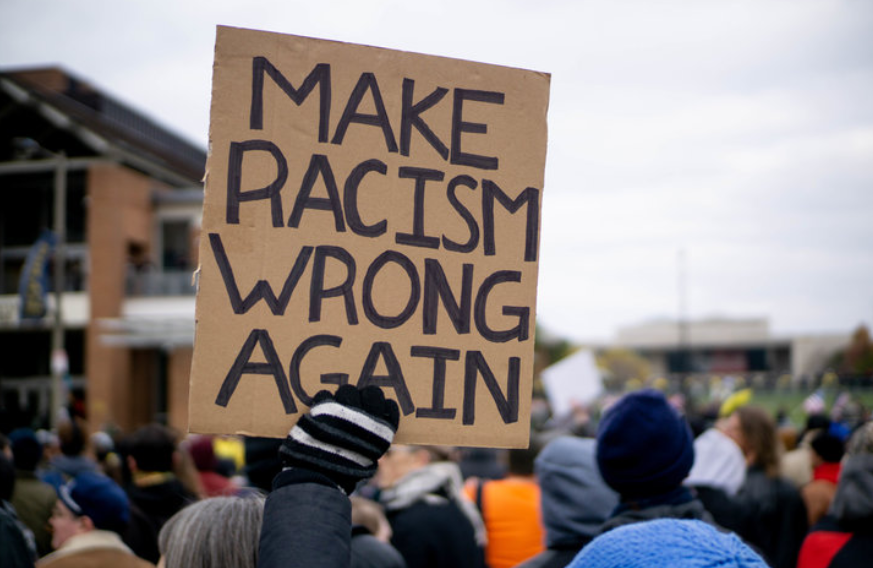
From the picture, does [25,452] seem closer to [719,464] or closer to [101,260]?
[719,464]

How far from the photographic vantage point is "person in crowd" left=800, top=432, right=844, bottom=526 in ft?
15.8

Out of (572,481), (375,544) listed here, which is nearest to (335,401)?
(375,544)

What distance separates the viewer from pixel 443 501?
400 cm

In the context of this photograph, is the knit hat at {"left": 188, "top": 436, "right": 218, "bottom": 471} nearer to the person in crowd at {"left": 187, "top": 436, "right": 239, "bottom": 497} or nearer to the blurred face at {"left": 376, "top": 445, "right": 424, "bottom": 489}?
the person in crowd at {"left": 187, "top": 436, "right": 239, "bottom": 497}

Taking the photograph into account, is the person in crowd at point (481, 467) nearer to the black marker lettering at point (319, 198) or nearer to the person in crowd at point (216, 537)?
the person in crowd at point (216, 537)

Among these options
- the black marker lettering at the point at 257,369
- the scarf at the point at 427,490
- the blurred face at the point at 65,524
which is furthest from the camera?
the scarf at the point at 427,490

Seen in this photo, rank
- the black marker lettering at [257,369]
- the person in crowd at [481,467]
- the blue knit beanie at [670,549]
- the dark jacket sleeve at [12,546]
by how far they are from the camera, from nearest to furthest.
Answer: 1. the blue knit beanie at [670,549]
2. the black marker lettering at [257,369]
3. the dark jacket sleeve at [12,546]
4. the person in crowd at [481,467]

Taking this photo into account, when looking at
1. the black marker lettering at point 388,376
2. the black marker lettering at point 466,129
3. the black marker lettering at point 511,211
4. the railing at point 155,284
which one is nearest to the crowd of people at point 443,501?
the black marker lettering at point 388,376

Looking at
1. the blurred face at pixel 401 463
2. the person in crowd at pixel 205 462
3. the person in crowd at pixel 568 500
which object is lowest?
the person in crowd at pixel 205 462

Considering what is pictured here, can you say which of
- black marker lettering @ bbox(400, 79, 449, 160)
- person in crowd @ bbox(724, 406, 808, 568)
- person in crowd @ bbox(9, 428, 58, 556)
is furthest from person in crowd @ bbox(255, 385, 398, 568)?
person in crowd @ bbox(724, 406, 808, 568)

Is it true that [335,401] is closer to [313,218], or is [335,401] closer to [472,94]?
[313,218]

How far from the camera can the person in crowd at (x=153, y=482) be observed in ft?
13.6

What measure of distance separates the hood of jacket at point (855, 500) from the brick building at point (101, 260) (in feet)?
71.6

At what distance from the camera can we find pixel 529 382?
180 cm
